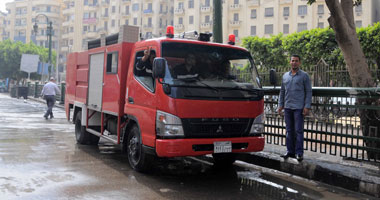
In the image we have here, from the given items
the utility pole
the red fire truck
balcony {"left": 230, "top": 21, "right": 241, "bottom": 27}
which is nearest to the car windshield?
the red fire truck

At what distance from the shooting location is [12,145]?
9.33 metres

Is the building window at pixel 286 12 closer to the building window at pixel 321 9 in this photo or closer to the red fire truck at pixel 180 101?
the building window at pixel 321 9

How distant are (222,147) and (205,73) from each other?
120 centimetres

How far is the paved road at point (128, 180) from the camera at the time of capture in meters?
5.41

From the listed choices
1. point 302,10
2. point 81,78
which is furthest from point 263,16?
point 81,78

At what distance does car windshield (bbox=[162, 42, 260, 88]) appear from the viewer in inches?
245

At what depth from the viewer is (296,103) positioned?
6961 mm

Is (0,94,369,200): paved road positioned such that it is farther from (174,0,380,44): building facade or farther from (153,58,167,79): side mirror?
(174,0,380,44): building facade

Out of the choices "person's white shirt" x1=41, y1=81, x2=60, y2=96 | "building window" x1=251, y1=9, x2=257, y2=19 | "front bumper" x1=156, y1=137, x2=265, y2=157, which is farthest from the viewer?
"building window" x1=251, y1=9, x2=257, y2=19

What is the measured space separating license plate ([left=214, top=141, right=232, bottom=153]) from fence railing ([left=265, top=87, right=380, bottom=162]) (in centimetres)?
199

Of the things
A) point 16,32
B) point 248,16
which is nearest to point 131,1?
point 248,16

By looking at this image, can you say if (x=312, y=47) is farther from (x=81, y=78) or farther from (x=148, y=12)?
(x=148, y=12)

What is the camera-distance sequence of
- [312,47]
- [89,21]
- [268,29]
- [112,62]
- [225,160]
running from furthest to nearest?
[89,21] < [268,29] < [312,47] < [112,62] < [225,160]

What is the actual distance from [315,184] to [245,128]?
1.37 metres
